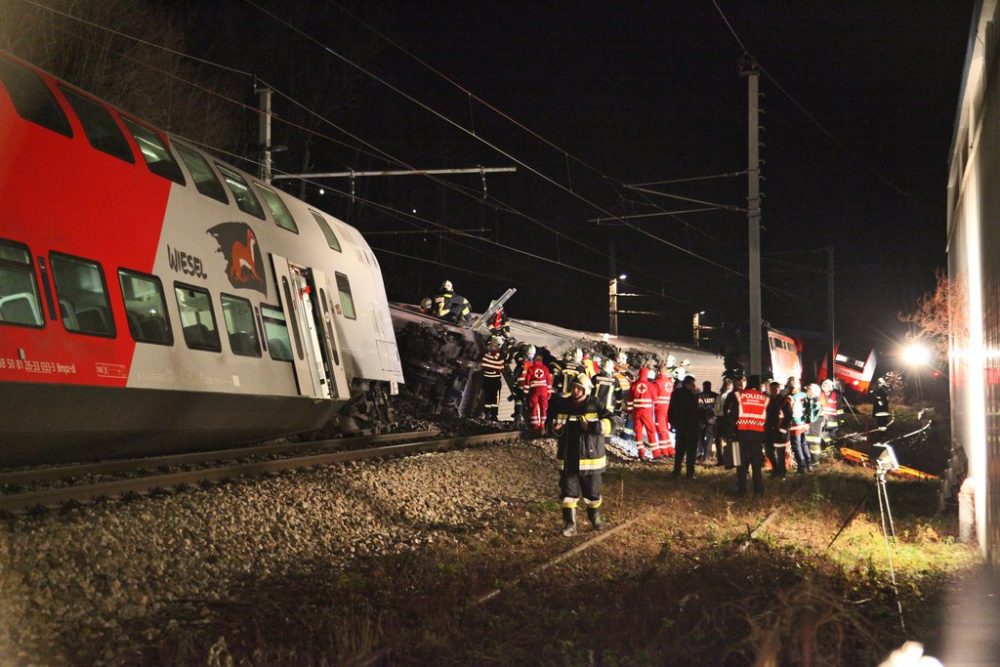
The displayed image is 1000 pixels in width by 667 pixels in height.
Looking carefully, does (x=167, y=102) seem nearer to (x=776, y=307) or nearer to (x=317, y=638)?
(x=317, y=638)

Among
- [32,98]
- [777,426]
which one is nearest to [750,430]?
[777,426]

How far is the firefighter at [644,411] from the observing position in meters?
18.6

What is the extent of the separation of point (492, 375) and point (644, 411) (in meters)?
3.74

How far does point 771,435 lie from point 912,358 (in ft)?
92.8

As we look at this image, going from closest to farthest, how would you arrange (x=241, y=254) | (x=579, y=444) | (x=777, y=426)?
(x=579, y=444) < (x=241, y=254) < (x=777, y=426)

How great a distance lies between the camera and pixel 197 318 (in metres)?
10.8

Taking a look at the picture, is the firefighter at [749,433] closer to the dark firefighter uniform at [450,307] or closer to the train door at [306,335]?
the train door at [306,335]

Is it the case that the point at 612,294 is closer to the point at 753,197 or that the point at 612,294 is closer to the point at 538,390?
the point at 753,197

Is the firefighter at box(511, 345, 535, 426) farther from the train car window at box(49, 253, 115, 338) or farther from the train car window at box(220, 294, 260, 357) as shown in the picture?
the train car window at box(49, 253, 115, 338)

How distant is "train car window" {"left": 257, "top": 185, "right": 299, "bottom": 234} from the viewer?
1352 centimetres

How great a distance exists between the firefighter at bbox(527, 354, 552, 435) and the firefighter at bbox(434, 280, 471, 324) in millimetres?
3787

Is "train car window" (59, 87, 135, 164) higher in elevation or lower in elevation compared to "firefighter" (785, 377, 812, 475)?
higher

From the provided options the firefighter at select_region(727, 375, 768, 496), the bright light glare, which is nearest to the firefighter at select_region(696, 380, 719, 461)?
the firefighter at select_region(727, 375, 768, 496)

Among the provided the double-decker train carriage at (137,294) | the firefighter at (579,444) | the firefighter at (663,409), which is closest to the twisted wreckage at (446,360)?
the firefighter at (663,409)
